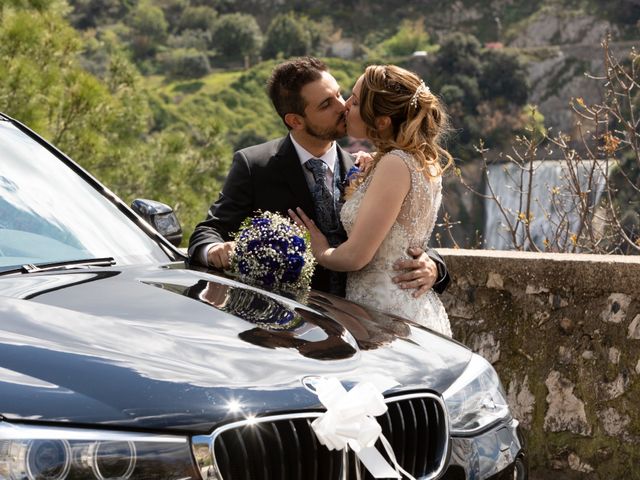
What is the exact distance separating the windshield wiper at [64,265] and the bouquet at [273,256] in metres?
0.39

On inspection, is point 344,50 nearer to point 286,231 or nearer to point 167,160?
point 167,160

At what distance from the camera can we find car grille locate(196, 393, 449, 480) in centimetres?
201

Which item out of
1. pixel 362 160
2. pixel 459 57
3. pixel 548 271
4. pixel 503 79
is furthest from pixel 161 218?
pixel 459 57

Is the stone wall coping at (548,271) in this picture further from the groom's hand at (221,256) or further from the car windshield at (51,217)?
the car windshield at (51,217)

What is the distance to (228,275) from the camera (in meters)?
3.17

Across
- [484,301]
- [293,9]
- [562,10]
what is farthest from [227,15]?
[484,301]

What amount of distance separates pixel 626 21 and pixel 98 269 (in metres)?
99.4

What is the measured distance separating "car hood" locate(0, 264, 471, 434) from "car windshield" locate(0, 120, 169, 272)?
16 centimetres

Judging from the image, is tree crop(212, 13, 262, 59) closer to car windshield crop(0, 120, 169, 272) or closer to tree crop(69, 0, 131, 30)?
tree crop(69, 0, 131, 30)

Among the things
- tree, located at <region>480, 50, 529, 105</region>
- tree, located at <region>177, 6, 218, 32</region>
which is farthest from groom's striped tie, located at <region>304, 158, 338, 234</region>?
tree, located at <region>177, 6, 218, 32</region>

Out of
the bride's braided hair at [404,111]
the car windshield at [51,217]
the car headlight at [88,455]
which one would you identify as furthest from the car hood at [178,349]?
the bride's braided hair at [404,111]

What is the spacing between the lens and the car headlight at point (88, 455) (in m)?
1.84

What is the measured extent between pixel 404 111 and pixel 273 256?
88cm

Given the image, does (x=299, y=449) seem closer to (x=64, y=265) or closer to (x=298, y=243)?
(x=64, y=265)
